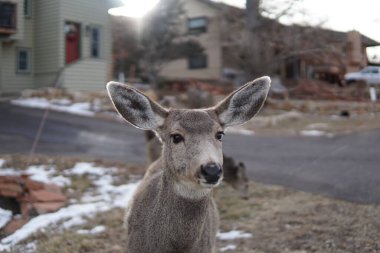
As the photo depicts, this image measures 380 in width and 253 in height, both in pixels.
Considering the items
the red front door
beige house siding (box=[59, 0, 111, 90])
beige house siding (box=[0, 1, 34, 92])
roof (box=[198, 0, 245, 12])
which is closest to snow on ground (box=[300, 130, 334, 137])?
beige house siding (box=[59, 0, 111, 90])

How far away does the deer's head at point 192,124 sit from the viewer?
10.3 ft

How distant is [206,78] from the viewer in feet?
113

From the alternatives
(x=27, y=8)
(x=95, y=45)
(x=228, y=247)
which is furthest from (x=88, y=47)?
(x=228, y=247)

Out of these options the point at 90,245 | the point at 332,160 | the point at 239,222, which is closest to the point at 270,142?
the point at 332,160

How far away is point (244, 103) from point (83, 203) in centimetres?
419

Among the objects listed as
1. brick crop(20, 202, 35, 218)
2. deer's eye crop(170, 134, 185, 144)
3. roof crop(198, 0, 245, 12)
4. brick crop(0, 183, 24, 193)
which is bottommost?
brick crop(20, 202, 35, 218)

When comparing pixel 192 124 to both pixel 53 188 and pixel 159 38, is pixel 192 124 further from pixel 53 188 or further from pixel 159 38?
pixel 159 38

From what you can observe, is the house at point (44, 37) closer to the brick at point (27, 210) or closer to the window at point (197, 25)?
the brick at point (27, 210)

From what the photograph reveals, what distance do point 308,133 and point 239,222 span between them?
916 cm

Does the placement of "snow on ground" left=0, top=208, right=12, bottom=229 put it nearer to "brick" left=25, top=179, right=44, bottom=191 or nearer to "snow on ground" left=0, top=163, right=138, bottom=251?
"snow on ground" left=0, top=163, right=138, bottom=251

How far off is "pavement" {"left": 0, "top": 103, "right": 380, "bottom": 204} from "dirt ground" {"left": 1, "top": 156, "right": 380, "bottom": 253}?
35 cm

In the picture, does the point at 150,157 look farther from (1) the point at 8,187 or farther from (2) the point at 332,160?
(2) the point at 332,160

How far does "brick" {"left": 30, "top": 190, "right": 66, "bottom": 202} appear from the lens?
6855mm

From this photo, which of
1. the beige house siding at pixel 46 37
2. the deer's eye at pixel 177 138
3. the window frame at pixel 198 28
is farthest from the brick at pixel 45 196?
the window frame at pixel 198 28
